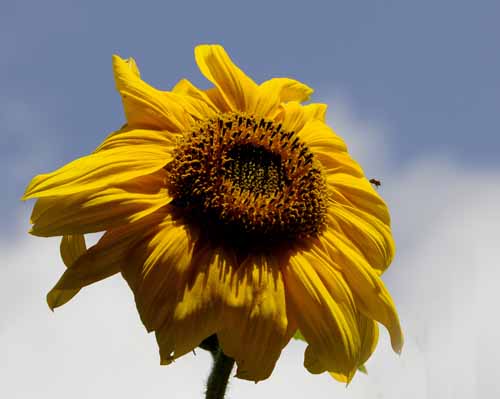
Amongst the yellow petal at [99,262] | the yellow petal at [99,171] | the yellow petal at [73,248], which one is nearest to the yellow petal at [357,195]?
the yellow petal at [99,171]

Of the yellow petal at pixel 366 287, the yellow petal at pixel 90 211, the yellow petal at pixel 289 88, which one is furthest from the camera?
the yellow petal at pixel 289 88

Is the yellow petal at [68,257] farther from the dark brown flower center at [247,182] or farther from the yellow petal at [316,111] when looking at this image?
the yellow petal at [316,111]

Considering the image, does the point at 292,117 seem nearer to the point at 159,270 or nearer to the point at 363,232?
the point at 363,232

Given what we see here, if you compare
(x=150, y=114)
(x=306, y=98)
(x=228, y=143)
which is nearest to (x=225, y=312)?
(x=228, y=143)

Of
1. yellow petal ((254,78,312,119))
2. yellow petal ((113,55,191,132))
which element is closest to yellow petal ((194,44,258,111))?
yellow petal ((254,78,312,119))

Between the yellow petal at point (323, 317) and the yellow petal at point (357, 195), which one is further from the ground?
the yellow petal at point (357, 195)

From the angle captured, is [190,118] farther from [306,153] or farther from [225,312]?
[225,312]
